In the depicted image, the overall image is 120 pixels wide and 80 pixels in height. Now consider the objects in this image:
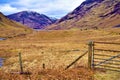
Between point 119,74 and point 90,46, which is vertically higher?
point 90,46

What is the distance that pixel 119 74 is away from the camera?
21969 millimetres

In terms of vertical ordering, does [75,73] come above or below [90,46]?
below

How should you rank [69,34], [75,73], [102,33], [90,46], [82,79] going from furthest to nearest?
[69,34] < [102,33] < [90,46] < [75,73] < [82,79]

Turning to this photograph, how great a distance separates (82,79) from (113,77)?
2599 millimetres

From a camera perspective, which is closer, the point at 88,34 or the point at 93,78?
the point at 93,78

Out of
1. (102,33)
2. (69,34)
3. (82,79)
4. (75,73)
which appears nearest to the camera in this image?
(82,79)

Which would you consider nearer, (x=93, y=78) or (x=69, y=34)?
(x=93, y=78)

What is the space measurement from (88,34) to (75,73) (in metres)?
82.7

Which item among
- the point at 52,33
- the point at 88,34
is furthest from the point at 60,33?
the point at 88,34

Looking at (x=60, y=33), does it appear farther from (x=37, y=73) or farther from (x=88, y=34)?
(x=37, y=73)

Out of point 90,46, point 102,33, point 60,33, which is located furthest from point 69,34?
point 90,46

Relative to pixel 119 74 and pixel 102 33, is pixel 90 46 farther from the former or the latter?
pixel 102 33

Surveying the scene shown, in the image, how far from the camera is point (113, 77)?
69.4ft

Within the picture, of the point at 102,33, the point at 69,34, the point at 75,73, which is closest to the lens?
the point at 75,73
